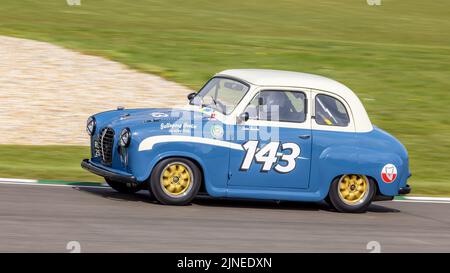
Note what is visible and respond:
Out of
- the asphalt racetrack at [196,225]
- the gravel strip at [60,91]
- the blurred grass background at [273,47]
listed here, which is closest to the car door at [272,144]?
the asphalt racetrack at [196,225]

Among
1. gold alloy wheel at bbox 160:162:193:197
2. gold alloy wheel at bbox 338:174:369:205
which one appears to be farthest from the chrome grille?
gold alloy wheel at bbox 338:174:369:205

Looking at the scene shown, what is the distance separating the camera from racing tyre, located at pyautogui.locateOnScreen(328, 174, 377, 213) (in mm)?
11531

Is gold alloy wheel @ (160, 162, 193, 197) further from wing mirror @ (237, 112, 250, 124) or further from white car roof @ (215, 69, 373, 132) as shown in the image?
white car roof @ (215, 69, 373, 132)

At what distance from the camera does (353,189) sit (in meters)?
11.6

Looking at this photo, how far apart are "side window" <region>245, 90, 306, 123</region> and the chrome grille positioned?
164 cm

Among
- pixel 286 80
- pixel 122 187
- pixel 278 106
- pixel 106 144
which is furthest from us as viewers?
pixel 122 187

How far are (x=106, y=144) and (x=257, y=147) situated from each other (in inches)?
70.7

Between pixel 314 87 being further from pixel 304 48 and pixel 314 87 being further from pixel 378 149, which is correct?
pixel 304 48

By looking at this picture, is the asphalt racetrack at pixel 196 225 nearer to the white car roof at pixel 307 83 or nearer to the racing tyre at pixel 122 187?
the racing tyre at pixel 122 187

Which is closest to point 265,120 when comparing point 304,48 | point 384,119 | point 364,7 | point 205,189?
point 205,189

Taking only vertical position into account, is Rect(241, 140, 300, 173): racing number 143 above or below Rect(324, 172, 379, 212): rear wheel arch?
above

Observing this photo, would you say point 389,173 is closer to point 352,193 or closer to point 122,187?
point 352,193

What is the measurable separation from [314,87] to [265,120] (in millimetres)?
821

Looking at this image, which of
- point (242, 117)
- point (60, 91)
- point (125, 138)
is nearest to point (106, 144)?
point (125, 138)
